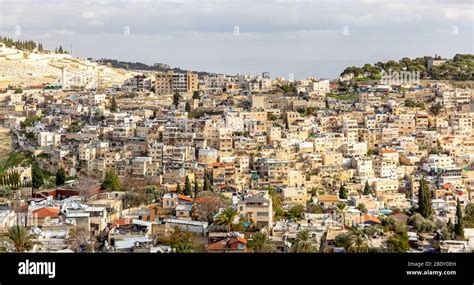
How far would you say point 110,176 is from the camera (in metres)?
10.4

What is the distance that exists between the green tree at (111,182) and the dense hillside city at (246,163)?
3 centimetres

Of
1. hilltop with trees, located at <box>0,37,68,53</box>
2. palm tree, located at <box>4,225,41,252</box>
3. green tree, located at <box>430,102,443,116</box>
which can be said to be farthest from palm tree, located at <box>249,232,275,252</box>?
hilltop with trees, located at <box>0,37,68,53</box>

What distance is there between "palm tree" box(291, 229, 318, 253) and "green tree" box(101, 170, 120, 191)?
163 inches

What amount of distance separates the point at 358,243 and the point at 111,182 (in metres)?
5.08

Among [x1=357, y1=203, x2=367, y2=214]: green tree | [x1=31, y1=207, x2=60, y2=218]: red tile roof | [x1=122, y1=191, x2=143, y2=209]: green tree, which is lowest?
[x1=357, y1=203, x2=367, y2=214]: green tree

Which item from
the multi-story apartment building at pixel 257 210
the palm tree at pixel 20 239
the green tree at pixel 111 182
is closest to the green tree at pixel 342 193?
the multi-story apartment building at pixel 257 210

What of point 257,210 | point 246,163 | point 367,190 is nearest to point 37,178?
point 246,163

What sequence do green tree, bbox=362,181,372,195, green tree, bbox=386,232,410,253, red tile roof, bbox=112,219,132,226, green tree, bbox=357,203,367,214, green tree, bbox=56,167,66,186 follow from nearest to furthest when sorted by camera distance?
1. green tree, bbox=386,232,410,253
2. red tile roof, bbox=112,219,132,226
3. green tree, bbox=357,203,367,214
4. green tree, bbox=362,181,372,195
5. green tree, bbox=56,167,66,186

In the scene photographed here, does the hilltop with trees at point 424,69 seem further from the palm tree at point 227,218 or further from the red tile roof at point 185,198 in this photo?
the palm tree at point 227,218

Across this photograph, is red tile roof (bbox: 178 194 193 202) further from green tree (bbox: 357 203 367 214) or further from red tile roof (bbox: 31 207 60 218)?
green tree (bbox: 357 203 367 214)

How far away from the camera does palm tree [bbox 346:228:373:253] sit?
18.2 ft

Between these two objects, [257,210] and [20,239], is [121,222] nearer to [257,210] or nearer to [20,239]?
[257,210]

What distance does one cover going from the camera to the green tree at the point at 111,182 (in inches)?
390

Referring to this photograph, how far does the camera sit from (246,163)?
11.7 metres
